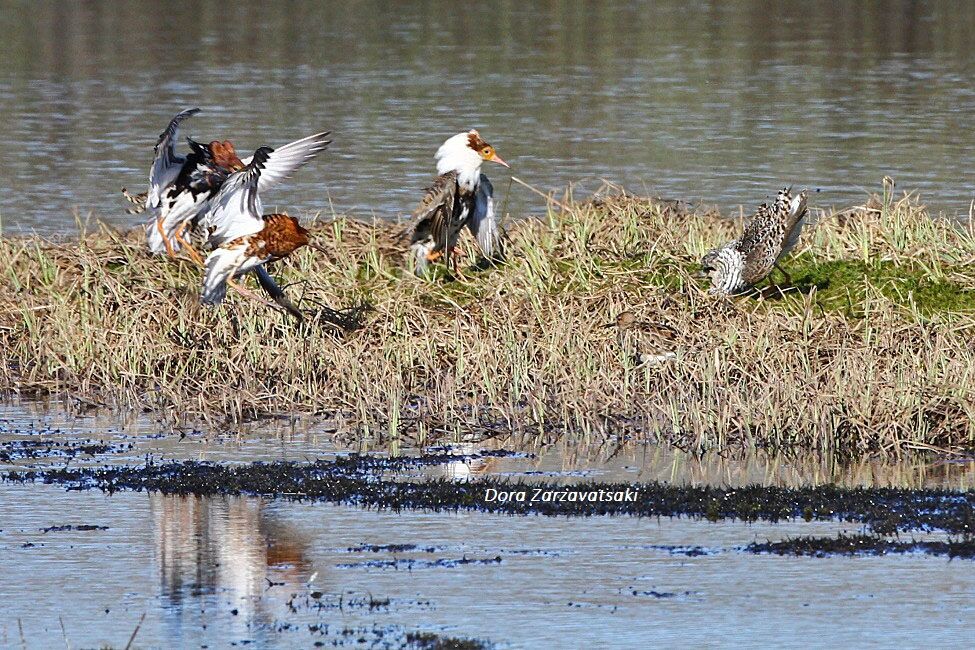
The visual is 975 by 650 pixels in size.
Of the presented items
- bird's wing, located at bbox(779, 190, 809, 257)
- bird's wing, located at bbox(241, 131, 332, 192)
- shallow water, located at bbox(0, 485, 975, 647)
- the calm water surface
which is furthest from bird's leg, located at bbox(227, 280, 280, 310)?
shallow water, located at bbox(0, 485, 975, 647)

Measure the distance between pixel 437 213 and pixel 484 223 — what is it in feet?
1.31

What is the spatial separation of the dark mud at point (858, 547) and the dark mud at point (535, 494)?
0.53 ft

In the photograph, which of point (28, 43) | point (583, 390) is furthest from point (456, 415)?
point (28, 43)

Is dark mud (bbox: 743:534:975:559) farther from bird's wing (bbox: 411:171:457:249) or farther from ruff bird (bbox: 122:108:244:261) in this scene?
ruff bird (bbox: 122:108:244:261)

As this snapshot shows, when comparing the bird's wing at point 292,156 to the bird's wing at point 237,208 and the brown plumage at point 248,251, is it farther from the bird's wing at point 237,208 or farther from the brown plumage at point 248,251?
the brown plumage at point 248,251

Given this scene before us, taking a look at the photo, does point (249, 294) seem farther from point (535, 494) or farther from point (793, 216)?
point (535, 494)

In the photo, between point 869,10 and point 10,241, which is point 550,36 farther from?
point 10,241

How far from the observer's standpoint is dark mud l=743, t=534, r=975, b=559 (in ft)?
22.6

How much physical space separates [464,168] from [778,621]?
21.1 ft

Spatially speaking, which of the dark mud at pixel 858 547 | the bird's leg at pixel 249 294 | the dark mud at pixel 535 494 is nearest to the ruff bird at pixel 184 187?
the bird's leg at pixel 249 294

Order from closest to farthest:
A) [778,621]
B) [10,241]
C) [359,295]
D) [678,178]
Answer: [778,621] < [359,295] < [10,241] < [678,178]

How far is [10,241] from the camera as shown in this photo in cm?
1287

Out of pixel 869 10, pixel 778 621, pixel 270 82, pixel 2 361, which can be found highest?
pixel 869 10

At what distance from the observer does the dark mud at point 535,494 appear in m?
7.47
